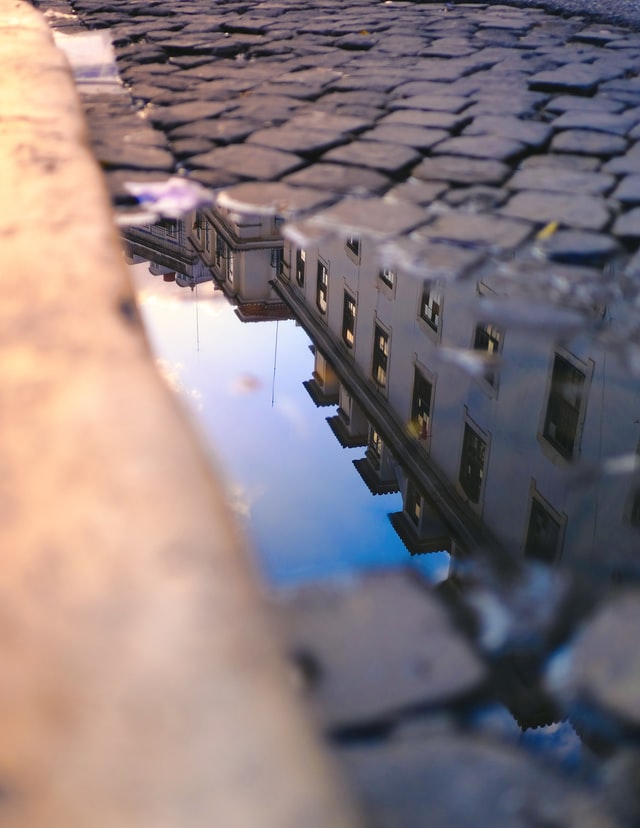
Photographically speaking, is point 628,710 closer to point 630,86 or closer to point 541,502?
point 541,502

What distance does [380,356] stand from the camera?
2832mm

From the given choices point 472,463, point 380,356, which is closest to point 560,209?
point 380,356

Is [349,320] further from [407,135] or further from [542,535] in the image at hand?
[407,135]

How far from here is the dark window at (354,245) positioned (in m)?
3.08

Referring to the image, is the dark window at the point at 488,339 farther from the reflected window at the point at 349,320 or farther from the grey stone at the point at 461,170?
the grey stone at the point at 461,170

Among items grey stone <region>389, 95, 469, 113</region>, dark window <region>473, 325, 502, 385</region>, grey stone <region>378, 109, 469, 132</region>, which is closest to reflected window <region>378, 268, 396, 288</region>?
dark window <region>473, 325, 502, 385</region>

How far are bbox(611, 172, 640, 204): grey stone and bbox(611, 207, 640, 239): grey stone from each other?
0.13m

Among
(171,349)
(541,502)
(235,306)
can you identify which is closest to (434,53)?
(235,306)

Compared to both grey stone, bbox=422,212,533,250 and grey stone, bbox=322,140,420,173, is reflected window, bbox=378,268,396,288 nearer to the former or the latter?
grey stone, bbox=422,212,533,250

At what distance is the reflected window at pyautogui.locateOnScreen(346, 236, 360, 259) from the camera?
307cm

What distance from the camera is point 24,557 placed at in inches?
48.9

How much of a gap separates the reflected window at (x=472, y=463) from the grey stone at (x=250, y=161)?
1.76 m

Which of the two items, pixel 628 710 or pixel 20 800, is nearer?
pixel 20 800

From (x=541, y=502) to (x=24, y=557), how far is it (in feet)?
3.76
